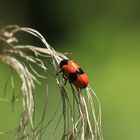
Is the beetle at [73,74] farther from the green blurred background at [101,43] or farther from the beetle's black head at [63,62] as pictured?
the green blurred background at [101,43]

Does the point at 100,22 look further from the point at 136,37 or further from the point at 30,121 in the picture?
the point at 30,121

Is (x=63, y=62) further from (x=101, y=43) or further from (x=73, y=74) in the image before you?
(x=101, y=43)

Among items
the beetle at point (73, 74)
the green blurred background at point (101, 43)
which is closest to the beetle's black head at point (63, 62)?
the beetle at point (73, 74)

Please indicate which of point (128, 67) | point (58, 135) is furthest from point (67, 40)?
point (58, 135)

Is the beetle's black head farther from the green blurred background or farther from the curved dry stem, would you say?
the green blurred background

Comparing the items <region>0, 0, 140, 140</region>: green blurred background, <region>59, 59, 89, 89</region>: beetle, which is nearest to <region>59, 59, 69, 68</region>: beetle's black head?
<region>59, 59, 89, 89</region>: beetle

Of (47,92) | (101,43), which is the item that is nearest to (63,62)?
(47,92)
